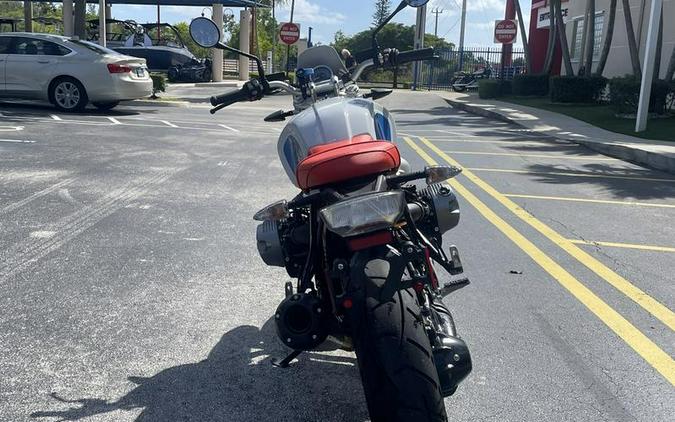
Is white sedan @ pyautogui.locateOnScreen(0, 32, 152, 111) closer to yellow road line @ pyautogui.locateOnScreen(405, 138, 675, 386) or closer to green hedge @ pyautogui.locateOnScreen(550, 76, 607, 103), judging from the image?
yellow road line @ pyautogui.locateOnScreen(405, 138, 675, 386)

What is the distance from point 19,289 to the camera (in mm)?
4727

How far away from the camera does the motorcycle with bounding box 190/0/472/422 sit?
2490 millimetres

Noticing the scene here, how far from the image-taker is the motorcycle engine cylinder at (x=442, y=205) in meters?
3.49

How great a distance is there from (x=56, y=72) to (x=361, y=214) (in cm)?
1443

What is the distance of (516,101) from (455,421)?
2431 centimetres

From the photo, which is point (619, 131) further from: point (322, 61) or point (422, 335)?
point (422, 335)

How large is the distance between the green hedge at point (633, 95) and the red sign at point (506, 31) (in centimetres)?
1133

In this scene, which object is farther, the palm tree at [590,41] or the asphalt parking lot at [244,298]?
the palm tree at [590,41]

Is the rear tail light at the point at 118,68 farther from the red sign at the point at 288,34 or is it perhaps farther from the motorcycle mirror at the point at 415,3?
the red sign at the point at 288,34

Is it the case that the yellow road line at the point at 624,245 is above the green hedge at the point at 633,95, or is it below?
below

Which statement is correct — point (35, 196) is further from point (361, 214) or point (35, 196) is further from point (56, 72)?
point (56, 72)

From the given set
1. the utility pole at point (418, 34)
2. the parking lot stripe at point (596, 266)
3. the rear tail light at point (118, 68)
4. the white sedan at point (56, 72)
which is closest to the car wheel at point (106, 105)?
the white sedan at point (56, 72)

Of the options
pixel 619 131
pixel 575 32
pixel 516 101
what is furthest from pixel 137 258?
pixel 575 32

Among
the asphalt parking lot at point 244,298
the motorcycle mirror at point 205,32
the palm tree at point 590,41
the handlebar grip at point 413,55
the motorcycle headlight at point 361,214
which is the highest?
the palm tree at point 590,41
